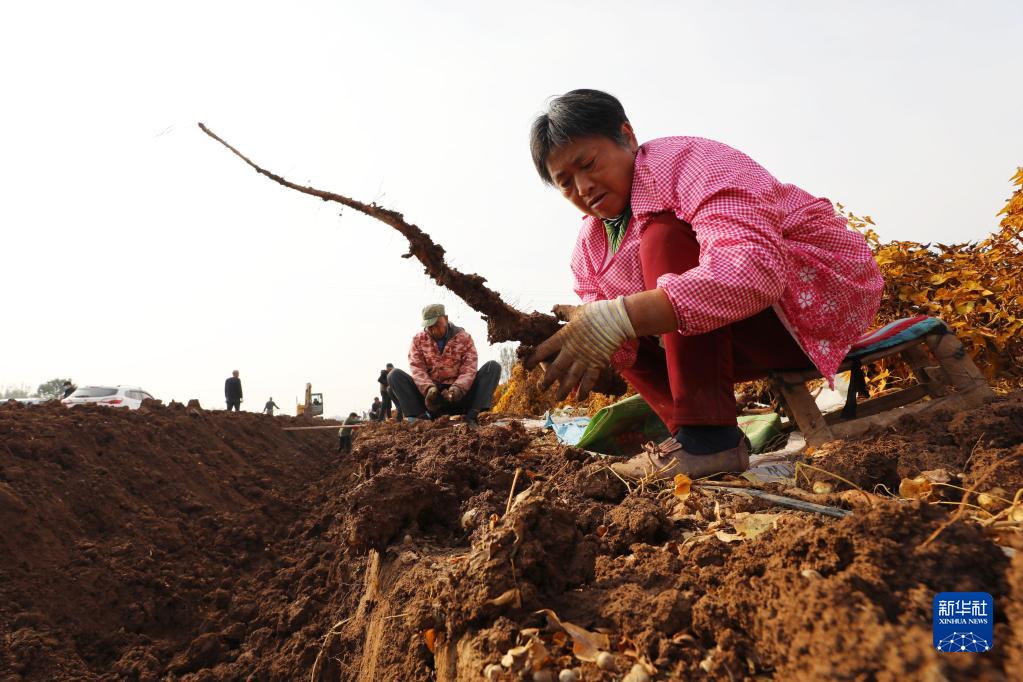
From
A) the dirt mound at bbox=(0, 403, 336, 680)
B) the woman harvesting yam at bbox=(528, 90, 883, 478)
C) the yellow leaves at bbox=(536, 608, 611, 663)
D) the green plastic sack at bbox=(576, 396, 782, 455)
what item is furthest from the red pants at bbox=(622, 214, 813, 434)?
the dirt mound at bbox=(0, 403, 336, 680)

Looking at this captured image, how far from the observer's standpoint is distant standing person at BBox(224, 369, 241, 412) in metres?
17.9

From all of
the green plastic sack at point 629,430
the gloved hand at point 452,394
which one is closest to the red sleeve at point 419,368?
the gloved hand at point 452,394

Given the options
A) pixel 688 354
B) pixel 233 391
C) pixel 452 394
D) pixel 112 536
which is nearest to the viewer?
pixel 688 354

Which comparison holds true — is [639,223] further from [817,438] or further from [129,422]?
[129,422]

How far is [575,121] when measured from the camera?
2.11 meters

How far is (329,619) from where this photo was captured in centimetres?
260

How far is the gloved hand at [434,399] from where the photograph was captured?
237 inches

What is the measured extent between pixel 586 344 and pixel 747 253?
502 mm

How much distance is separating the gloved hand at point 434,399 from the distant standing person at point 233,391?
13.5m

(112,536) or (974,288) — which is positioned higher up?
(974,288)

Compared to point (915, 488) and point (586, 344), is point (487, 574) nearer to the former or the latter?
point (586, 344)

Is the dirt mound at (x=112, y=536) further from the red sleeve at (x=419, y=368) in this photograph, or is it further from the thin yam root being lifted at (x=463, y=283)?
the thin yam root being lifted at (x=463, y=283)

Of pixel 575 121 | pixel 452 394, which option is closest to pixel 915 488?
pixel 575 121

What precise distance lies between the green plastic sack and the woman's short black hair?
1245 millimetres
